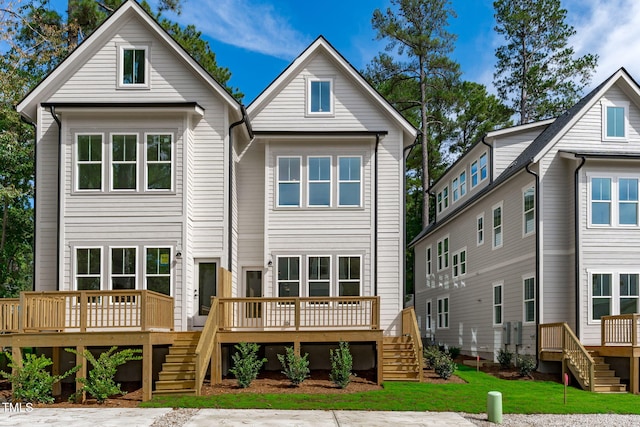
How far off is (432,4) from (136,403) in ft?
119

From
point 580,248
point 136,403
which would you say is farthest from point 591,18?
point 136,403

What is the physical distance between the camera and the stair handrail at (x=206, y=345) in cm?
1595

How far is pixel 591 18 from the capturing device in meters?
42.4

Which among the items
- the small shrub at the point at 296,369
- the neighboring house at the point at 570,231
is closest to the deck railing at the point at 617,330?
the neighboring house at the point at 570,231

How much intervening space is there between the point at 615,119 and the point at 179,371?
15882mm

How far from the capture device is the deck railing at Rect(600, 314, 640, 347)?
1916 centimetres

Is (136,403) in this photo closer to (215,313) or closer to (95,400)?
(95,400)

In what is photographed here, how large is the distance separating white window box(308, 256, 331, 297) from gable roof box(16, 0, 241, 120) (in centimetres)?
505

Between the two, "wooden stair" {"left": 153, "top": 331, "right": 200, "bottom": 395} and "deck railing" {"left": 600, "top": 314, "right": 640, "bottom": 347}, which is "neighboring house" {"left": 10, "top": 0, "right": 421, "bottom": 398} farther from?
"deck railing" {"left": 600, "top": 314, "right": 640, "bottom": 347}

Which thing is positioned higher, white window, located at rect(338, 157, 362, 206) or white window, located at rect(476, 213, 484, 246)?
white window, located at rect(338, 157, 362, 206)

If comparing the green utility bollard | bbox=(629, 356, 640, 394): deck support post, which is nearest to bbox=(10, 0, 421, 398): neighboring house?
the green utility bollard

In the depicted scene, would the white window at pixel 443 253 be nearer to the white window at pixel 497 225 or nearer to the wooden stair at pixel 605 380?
the white window at pixel 497 225

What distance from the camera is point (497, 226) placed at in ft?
84.1

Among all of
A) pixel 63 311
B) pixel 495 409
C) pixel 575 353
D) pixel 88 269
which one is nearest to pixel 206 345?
pixel 63 311
